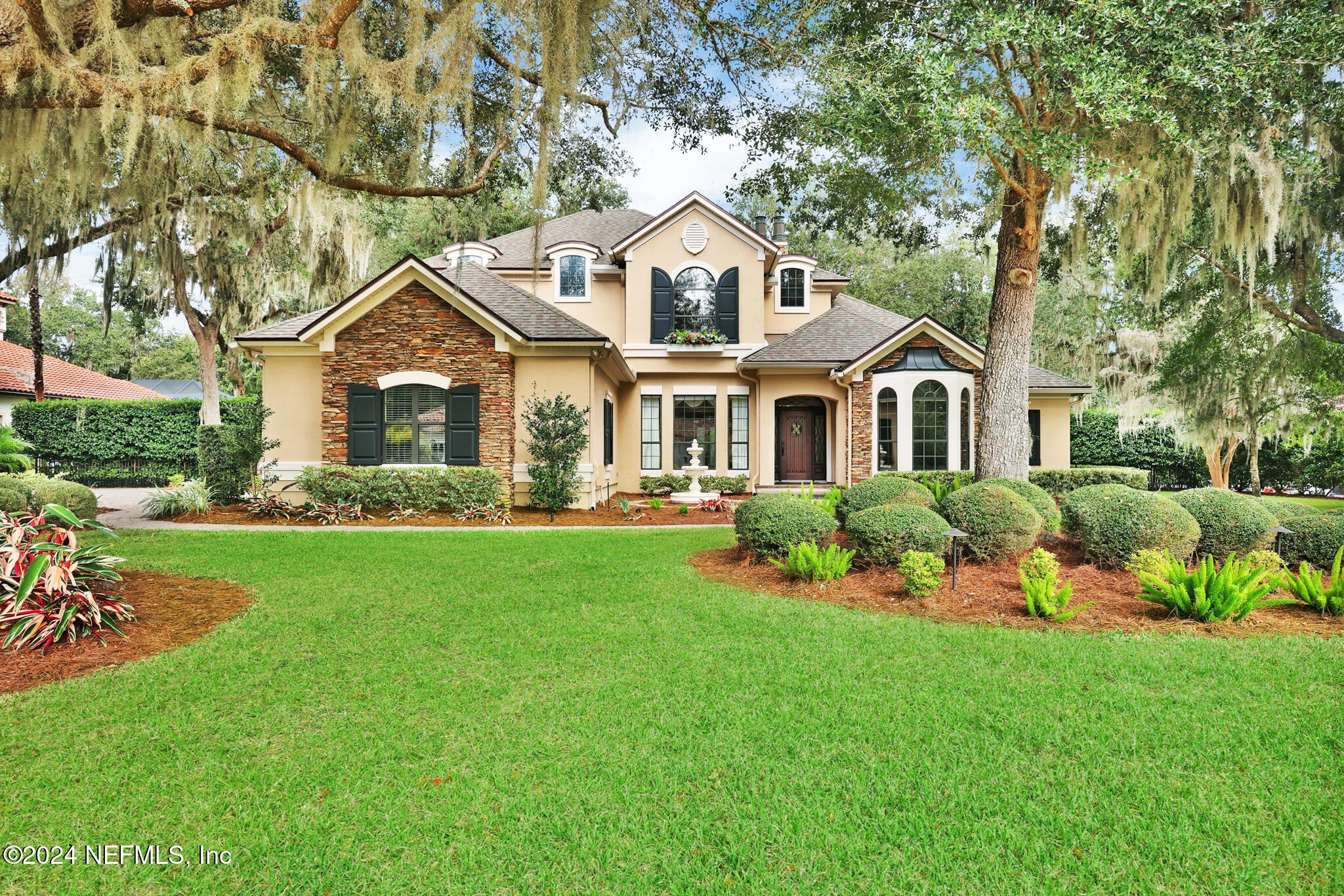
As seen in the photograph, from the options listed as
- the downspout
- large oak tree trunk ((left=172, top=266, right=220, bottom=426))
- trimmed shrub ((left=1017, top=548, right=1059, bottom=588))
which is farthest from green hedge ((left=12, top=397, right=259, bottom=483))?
trimmed shrub ((left=1017, top=548, right=1059, bottom=588))

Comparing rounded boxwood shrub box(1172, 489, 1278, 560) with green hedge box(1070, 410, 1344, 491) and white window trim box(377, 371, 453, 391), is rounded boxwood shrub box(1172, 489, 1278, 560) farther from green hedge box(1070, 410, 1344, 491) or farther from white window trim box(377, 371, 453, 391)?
green hedge box(1070, 410, 1344, 491)

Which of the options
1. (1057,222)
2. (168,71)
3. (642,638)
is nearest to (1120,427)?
(1057,222)

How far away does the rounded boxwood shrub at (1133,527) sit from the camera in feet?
19.7

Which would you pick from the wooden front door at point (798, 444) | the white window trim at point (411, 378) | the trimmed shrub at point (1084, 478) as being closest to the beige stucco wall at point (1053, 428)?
the trimmed shrub at point (1084, 478)

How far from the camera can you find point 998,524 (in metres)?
6.46

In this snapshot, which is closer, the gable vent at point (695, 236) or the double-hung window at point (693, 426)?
the gable vent at point (695, 236)

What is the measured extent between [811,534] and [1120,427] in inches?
653

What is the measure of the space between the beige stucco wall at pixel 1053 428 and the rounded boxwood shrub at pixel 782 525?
11934 millimetres

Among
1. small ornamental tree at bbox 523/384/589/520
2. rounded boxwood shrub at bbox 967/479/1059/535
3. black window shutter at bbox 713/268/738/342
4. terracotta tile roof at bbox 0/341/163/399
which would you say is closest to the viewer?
rounded boxwood shrub at bbox 967/479/1059/535

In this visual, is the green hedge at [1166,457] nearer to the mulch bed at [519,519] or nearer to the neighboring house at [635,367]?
the neighboring house at [635,367]

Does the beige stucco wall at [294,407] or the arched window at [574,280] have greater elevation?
the arched window at [574,280]

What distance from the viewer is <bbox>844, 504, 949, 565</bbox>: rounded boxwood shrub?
6.20 metres

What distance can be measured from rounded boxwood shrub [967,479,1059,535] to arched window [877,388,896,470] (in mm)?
7340

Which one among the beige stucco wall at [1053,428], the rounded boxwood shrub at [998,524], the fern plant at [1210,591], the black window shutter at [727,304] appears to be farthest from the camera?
the beige stucco wall at [1053,428]
